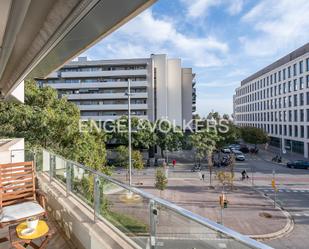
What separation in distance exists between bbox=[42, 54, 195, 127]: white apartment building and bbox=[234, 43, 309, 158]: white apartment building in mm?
18308

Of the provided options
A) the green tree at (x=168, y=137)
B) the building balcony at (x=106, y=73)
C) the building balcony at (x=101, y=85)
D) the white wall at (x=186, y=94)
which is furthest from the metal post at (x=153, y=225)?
the white wall at (x=186, y=94)

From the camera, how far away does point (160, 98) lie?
4156cm

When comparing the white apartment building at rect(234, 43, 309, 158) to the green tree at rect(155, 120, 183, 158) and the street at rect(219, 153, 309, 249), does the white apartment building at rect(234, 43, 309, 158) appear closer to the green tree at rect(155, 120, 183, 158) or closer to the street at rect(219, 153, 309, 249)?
the street at rect(219, 153, 309, 249)

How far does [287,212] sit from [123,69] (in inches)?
1238

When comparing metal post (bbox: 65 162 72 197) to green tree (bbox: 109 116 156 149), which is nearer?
metal post (bbox: 65 162 72 197)

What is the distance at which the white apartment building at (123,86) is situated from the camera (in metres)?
40.5

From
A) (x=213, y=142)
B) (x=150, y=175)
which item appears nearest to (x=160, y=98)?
(x=213, y=142)

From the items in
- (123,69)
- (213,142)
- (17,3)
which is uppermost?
(123,69)

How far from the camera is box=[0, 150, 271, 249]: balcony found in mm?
2016

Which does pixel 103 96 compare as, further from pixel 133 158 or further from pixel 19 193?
pixel 19 193

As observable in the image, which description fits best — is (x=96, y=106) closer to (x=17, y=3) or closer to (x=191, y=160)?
(x=191, y=160)

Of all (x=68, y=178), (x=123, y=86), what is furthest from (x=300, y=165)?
(x=68, y=178)

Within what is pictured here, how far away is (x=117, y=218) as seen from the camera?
341 cm

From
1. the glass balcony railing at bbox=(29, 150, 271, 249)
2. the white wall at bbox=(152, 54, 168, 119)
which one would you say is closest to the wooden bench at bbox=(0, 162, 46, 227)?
the glass balcony railing at bbox=(29, 150, 271, 249)
